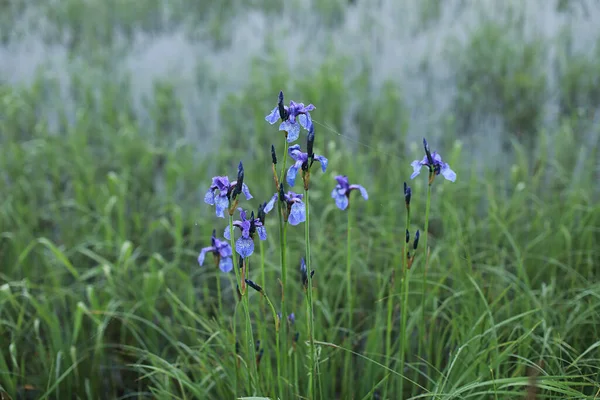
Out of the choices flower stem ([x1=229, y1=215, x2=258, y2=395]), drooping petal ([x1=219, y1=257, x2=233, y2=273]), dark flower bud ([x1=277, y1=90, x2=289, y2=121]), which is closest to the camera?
dark flower bud ([x1=277, y1=90, x2=289, y2=121])

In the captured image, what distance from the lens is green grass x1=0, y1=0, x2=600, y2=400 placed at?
1809 mm

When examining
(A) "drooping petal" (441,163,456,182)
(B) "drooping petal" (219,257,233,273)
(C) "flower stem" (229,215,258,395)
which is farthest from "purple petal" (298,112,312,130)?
(B) "drooping petal" (219,257,233,273)

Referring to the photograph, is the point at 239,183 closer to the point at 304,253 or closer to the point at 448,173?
the point at 448,173

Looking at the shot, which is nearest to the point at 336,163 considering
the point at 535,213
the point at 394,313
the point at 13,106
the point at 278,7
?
the point at 535,213

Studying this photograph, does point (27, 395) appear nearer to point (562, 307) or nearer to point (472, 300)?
point (472, 300)

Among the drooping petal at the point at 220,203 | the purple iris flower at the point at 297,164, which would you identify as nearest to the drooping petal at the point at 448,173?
the purple iris flower at the point at 297,164

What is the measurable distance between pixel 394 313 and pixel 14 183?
2.53 meters

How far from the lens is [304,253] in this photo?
2.73 metres

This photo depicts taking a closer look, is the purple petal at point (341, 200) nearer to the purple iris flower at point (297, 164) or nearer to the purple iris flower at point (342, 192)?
the purple iris flower at point (342, 192)

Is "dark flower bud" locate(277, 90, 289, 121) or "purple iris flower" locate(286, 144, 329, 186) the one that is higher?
"dark flower bud" locate(277, 90, 289, 121)

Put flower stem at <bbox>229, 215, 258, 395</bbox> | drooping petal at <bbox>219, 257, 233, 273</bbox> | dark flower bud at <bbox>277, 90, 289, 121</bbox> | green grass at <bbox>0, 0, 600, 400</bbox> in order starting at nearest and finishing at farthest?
dark flower bud at <bbox>277, 90, 289, 121</bbox>, flower stem at <bbox>229, 215, 258, 395</bbox>, drooping petal at <bbox>219, 257, 233, 273</bbox>, green grass at <bbox>0, 0, 600, 400</bbox>

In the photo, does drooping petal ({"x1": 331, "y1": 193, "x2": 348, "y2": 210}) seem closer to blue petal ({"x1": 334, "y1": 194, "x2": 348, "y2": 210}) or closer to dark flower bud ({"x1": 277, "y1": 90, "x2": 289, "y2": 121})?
blue petal ({"x1": 334, "y1": 194, "x2": 348, "y2": 210})

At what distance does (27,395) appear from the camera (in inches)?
87.7

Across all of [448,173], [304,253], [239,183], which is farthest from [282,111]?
[304,253]
